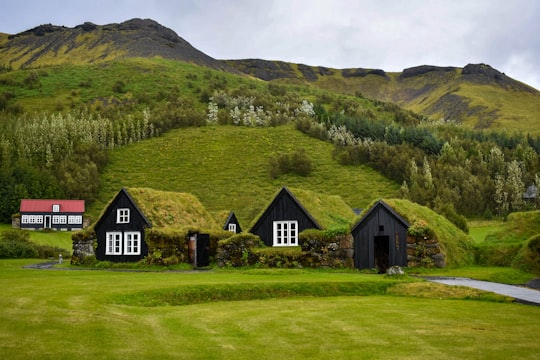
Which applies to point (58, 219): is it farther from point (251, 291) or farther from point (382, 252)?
point (251, 291)

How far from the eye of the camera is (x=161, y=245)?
42.1 metres

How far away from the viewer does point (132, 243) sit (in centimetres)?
4481

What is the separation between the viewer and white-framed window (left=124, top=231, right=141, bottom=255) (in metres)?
44.6

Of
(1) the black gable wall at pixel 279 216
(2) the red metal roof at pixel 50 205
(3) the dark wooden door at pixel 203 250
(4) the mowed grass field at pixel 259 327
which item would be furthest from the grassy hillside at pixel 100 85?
(4) the mowed grass field at pixel 259 327

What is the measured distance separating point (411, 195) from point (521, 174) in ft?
71.5

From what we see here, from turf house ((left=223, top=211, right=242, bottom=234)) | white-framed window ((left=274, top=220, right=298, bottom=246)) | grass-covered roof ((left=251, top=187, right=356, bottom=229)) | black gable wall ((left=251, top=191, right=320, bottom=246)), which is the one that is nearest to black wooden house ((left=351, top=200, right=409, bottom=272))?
grass-covered roof ((left=251, top=187, right=356, bottom=229))

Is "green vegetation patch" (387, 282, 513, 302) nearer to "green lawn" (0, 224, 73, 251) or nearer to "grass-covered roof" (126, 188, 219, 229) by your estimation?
"grass-covered roof" (126, 188, 219, 229)

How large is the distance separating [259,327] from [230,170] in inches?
3733

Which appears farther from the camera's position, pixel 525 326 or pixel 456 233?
pixel 456 233

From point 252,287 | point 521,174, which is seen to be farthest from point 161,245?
point 521,174

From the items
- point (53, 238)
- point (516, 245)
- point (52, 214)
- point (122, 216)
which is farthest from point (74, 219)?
point (516, 245)

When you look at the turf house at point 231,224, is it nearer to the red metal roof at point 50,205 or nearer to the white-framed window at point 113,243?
the white-framed window at point 113,243

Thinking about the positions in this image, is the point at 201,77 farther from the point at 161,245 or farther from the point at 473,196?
the point at 161,245

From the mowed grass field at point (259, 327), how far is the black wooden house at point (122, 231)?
2275 centimetres
